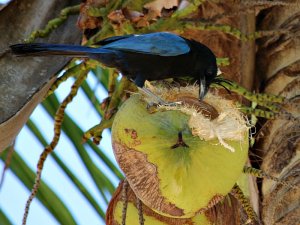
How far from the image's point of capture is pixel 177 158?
1156mm

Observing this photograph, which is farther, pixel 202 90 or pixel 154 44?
pixel 154 44

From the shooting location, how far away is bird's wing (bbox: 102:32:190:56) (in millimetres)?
1826

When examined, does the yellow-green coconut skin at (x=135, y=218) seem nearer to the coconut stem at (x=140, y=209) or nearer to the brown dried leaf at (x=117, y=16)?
the coconut stem at (x=140, y=209)

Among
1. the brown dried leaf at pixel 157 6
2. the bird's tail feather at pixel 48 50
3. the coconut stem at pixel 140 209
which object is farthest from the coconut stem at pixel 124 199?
the brown dried leaf at pixel 157 6

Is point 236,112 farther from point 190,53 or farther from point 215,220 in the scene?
point 190,53

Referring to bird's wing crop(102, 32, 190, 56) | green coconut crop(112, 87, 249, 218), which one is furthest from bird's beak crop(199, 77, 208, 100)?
green coconut crop(112, 87, 249, 218)

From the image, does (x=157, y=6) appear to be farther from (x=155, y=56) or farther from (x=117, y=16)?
(x=155, y=56)

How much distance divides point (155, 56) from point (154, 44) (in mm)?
214

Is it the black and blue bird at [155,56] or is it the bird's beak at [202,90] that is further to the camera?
the black and blue bird at [155,56]

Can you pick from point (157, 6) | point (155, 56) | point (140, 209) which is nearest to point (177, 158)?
point (140, 209)

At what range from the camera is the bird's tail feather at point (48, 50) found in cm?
144

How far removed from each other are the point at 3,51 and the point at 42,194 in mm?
563

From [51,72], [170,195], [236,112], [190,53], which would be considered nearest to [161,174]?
[170,195]

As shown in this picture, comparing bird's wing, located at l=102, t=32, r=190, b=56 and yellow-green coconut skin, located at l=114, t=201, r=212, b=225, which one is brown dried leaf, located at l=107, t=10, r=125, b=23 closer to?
bird's wing, located at l=102, t=32, r=190, b=56
